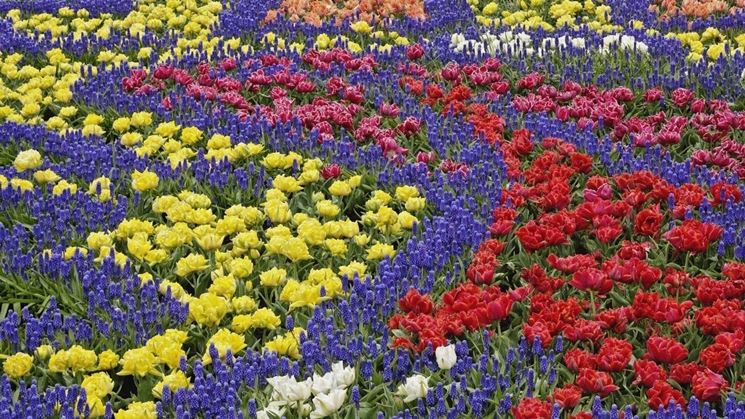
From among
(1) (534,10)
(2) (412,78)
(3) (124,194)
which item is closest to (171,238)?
(3) (124,194)

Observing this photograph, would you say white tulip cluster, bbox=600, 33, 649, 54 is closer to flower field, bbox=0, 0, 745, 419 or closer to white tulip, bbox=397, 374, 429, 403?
flower field, bbox=0, 0, 745, 419

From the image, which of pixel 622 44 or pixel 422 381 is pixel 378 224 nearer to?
pixel 422 381

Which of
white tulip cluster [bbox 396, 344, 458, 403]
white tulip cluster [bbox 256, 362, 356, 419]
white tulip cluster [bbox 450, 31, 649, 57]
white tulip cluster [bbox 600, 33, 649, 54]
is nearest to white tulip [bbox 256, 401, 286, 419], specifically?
white tulip cluster [bbox 256, 362, 356, 419]

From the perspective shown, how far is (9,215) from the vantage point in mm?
5980

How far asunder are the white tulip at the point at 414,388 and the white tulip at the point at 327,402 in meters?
0.24

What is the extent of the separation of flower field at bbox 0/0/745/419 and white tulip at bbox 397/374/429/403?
11mm

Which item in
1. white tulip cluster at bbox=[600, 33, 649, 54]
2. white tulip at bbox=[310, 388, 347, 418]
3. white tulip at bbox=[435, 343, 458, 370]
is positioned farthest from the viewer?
white tulip cluster at bbox=[600, 33, 649, 54]

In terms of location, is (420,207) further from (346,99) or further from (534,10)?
(534,10)

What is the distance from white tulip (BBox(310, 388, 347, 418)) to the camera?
12.5 feet

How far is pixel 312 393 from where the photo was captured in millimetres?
4000

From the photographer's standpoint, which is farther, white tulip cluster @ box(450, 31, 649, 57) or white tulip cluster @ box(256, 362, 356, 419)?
white tulip cluster @ box(450, 31, 649, 57)

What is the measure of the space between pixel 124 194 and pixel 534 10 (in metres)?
5.14

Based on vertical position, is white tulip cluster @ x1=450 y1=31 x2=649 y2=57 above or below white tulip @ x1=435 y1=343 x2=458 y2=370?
below

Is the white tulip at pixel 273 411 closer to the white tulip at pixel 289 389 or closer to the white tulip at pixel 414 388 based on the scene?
the white tulip at pixel 289 389
